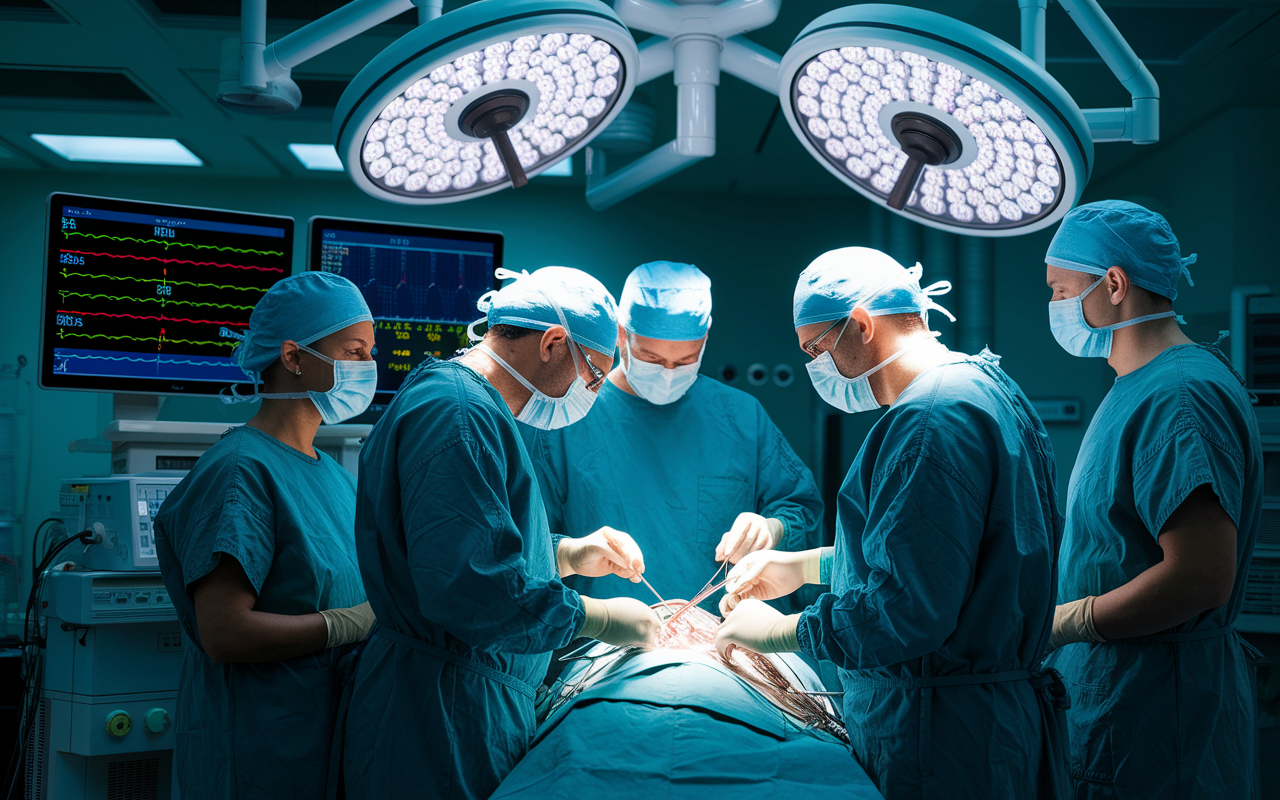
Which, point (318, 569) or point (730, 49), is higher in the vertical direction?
point (730, 49)

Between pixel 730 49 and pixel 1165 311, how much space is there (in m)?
0.95

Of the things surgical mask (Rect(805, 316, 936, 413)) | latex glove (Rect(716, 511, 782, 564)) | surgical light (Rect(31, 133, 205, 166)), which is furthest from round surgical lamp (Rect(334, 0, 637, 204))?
surgical light (Rect(31, 133, 205, 166))

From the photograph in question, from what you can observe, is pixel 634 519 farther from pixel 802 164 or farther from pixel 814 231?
pixel 814 231

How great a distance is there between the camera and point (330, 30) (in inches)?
54.3

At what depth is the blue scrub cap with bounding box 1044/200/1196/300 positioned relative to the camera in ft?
5.59

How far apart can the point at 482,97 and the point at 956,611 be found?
973mm

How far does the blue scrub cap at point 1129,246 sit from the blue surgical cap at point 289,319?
1.40 metres

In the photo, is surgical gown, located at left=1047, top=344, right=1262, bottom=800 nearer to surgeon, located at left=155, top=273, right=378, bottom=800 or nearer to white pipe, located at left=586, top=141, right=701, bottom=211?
white pipe, located at left=586, top=141, right=701, bottom=211

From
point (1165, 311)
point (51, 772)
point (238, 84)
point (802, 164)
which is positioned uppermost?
point (802, 164)

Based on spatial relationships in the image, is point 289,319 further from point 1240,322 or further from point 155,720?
point 1240,322

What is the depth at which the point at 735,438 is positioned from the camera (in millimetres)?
2432

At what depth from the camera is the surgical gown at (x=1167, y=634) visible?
1.53m

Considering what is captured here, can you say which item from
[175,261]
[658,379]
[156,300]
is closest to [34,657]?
[156,300]

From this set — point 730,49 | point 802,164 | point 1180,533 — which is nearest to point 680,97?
point 730,49
